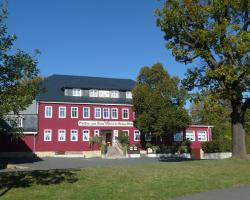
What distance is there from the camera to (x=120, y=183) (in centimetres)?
1560

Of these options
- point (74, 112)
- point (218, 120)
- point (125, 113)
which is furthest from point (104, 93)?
point (218, 120)

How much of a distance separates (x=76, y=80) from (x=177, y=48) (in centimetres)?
3459

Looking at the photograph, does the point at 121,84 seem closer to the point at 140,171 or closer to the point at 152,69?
the point at 152,69

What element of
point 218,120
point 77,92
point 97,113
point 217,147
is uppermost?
point 77,92

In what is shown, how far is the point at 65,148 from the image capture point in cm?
5447

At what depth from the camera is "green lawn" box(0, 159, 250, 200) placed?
1297 cm

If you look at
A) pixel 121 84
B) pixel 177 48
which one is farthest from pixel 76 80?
pixel 177 48

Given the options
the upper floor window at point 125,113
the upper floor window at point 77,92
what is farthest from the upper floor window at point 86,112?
the upper floor window at point 125,113

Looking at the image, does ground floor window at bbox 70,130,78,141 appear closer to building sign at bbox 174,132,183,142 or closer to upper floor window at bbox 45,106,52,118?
upper floor window at bbox 45,106,52,118

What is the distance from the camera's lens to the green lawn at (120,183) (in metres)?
13.0

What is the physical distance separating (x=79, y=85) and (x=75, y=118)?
5.03 meters

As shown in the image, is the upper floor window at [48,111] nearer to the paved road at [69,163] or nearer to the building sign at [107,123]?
the building sign at [107,123]

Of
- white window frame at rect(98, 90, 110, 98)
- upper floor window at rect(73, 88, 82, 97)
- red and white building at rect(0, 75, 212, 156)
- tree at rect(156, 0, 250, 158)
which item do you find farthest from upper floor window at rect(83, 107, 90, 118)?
tree at rect(156, 0, 250, 158)

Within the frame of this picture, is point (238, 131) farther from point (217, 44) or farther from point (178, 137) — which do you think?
point (178, 137)
